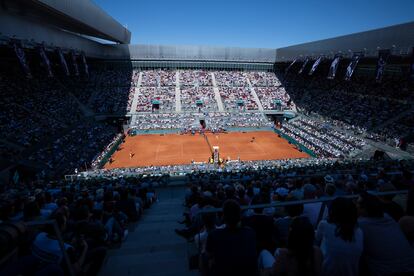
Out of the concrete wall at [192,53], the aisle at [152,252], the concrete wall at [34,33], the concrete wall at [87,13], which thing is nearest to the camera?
the aisle at [152,252]

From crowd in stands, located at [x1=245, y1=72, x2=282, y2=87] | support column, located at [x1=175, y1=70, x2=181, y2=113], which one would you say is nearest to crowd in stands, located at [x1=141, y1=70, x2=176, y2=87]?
support column, located at [x1=175, y1=70, x2=181, y2=113]

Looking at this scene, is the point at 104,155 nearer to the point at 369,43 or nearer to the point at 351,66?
the point at 351,66

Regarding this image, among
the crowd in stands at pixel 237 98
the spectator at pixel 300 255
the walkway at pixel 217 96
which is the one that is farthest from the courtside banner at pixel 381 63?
the spectator at pixel 300 255

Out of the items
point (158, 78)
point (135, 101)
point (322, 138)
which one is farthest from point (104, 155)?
point (158, 78)

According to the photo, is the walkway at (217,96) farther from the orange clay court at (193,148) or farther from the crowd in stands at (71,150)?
the crowd in stands at (71,150)

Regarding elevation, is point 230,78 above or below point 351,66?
below

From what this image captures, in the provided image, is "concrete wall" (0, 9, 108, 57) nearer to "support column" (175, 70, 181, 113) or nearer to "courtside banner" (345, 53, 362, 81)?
"support column" (175, 70, 181, 113)
